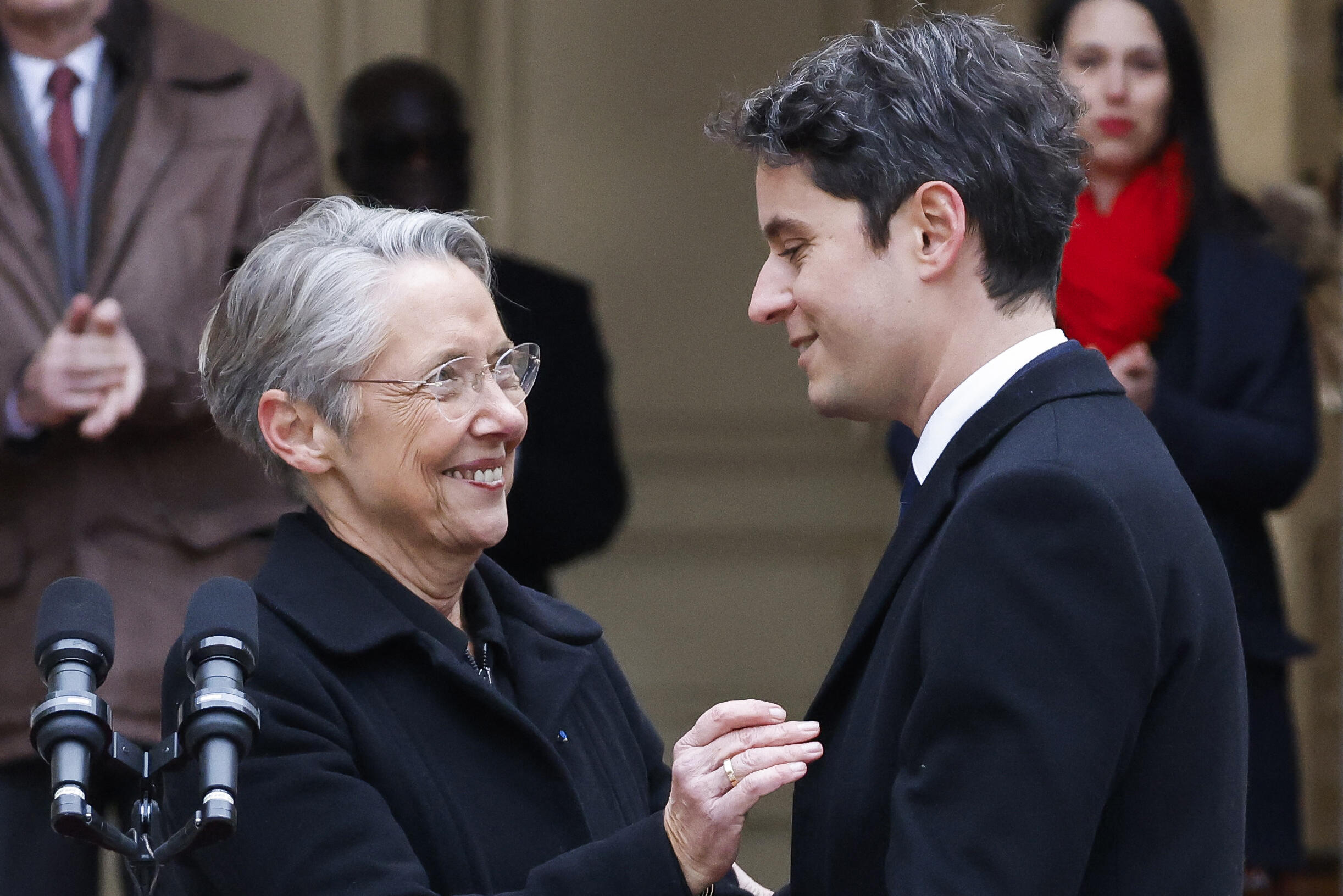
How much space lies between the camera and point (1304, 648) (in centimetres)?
352

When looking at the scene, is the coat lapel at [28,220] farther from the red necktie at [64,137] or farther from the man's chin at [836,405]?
the man's chin at [836,405]

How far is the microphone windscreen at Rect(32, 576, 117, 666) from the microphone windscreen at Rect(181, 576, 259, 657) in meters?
0.07

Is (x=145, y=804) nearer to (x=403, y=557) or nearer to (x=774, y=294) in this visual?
(x=403, y=557)

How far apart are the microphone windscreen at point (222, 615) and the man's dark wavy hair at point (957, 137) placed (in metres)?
0.67

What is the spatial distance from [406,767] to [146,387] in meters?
1.30

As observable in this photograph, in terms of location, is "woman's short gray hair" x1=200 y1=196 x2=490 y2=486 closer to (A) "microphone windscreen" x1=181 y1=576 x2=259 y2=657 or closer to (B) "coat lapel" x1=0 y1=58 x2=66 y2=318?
(A) "microphone windscreen" x1=181 y1=576 x2=259 y2=657

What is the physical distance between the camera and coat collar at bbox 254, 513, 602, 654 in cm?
207

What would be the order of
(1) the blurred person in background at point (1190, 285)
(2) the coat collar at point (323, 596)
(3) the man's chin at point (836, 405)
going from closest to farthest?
(3) the man's chin at point (836, 405)
(2) the coat collar at point (323, 596)
(1) the blurred person in background at point (1190, 285)

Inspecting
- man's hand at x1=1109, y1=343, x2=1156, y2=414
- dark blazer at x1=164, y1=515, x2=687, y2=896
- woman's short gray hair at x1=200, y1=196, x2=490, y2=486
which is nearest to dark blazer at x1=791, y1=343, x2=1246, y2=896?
dark blazer at x1=164, y1=515, x2=687, y2=896

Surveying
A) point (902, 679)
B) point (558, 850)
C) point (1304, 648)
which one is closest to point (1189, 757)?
point (902, 679)

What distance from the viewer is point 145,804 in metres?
1.67

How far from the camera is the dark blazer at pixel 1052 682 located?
154 centimetres

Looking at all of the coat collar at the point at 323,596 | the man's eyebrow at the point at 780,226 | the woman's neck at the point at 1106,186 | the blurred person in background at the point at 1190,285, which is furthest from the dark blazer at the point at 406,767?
the woman's neck at the point at 1106,186

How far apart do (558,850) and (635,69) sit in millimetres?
3048
